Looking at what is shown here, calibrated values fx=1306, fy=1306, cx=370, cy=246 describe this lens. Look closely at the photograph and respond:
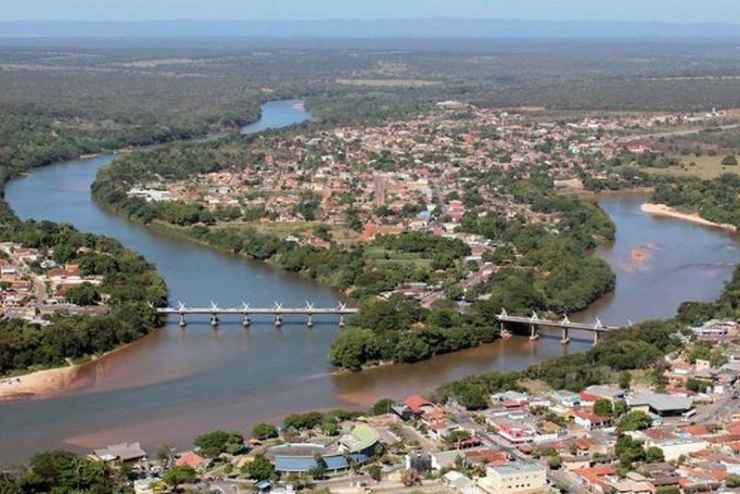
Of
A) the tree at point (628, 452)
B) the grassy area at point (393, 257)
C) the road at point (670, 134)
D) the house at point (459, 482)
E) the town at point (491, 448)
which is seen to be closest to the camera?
the house at point (459, 482)

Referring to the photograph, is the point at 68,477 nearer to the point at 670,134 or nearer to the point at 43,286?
the point at 43,286

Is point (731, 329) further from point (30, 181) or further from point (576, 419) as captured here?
point (30, 181)

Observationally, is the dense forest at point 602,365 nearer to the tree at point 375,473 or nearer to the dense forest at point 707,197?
the tree at point 375,473

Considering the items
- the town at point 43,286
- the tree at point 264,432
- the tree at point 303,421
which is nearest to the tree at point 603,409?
the tree at point 303,421

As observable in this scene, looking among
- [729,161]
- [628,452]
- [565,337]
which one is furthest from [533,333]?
[729,161]

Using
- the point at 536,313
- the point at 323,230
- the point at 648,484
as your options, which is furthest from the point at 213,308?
the point at 648,484

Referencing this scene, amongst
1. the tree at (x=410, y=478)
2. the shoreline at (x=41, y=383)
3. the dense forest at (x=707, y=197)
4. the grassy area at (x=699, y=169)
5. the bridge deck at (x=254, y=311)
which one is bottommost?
the grassy area at (x=699, y=169)

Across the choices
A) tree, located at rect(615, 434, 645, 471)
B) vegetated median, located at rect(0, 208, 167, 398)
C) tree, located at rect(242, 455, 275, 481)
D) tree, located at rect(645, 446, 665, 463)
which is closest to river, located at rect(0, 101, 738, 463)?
vegetated median, located at rect(0, 208, 167, 398)

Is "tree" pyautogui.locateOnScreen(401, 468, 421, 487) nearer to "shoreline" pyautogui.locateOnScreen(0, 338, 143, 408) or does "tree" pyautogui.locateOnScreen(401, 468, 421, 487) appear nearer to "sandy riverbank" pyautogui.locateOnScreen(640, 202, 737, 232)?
"shoreline" pyautogui.locateOnScreen(0, 338, 143, 408)
